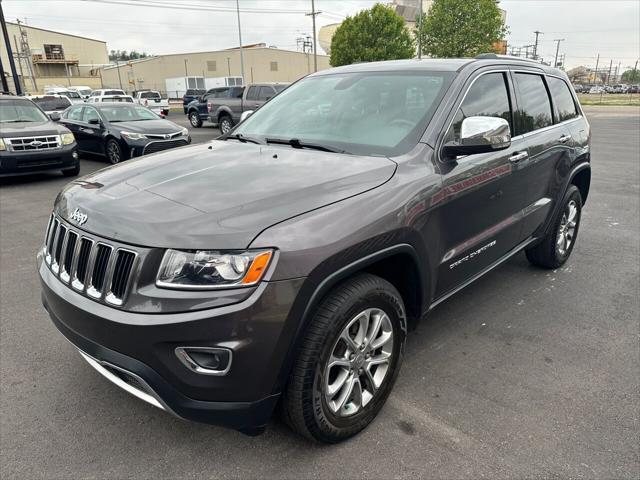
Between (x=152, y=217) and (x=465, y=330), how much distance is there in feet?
8.12

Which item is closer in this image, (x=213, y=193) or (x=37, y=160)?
(x=213, y=193)

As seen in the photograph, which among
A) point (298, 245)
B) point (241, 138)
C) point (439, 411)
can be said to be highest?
point (241, 138)

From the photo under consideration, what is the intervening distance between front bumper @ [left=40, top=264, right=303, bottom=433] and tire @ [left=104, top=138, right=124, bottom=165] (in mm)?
9858

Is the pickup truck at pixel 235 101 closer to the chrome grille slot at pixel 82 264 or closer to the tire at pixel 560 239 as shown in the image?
the tire at pixel 560 239

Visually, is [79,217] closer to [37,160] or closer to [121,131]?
[37,160]

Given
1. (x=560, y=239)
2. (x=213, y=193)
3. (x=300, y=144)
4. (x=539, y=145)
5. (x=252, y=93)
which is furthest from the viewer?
(x=252, y=93)

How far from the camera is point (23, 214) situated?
7105 millimetres

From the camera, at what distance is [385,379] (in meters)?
2.61

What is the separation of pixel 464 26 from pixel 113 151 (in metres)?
37.1

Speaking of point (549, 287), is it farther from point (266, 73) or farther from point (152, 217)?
point (266, 73)

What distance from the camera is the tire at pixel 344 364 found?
6.99 ft

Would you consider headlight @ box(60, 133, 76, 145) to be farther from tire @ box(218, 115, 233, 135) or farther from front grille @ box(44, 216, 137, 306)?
tire @ box(218, 115, 233, 135)

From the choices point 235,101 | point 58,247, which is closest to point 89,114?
point 235,101

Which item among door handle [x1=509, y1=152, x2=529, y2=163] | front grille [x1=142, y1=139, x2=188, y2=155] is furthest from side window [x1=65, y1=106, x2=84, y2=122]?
door handle [x1=509, y1=152, x2=529, y2=163]
